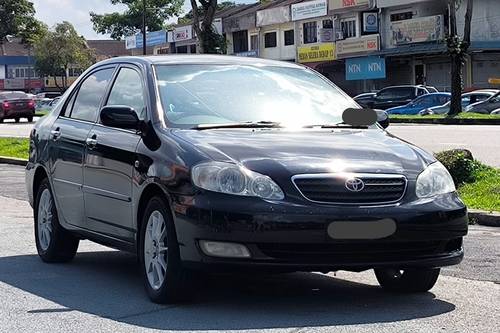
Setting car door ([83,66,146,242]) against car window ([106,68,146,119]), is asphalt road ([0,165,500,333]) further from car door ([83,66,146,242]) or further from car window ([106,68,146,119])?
car window ([106,68,146,119])

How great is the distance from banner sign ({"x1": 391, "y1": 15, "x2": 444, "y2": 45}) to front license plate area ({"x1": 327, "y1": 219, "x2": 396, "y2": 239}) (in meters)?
43.4

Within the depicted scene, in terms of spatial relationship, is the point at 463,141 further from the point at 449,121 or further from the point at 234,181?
the point at 234,181

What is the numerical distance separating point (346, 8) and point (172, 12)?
60427 mm

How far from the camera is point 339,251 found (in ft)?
19.3

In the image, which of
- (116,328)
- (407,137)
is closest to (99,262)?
(116,328)

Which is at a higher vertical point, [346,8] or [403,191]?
[346,8]

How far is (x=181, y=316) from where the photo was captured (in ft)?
19.7

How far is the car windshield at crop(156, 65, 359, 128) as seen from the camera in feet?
22.6

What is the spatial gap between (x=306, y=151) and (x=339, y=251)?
690 mm

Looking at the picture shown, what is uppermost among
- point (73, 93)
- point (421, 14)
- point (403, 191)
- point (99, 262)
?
point (421, 14)

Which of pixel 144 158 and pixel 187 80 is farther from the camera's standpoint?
pixel 187 80

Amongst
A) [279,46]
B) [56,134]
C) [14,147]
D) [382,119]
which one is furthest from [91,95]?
[279,46]

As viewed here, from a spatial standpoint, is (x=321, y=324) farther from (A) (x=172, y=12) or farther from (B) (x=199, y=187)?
(A) (x=172, y=12)

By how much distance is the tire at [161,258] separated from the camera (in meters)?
6.11
